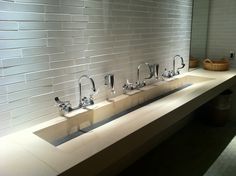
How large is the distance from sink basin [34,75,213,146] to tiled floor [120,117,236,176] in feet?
2.46

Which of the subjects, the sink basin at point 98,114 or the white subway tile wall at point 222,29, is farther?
the white subway tile wall at point 222,29

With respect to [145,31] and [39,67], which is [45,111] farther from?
[145,31]

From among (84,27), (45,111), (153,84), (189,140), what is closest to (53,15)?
(84,27)

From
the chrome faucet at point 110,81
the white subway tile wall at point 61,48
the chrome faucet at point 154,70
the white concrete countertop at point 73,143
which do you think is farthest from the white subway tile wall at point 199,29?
the chrome faucet at point 110,81

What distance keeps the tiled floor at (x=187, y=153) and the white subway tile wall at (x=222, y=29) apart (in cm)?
103

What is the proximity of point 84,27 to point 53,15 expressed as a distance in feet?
0.90

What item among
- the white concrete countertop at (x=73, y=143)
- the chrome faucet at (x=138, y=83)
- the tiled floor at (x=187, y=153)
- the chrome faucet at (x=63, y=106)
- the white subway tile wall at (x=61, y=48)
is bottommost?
the tiled floor at (x=187, y=153)

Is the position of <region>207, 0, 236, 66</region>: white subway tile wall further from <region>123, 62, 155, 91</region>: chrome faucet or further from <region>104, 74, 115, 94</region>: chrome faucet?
<region>104, 74, 115, 94</region>: chrome faucet

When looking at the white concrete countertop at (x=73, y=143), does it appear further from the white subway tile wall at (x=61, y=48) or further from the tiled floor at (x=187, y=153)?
the tiled floor at (x=187, y=153)

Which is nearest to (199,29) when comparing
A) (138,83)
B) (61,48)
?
(138,83)

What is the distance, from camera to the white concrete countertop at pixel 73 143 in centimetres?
112

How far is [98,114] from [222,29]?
252 cm

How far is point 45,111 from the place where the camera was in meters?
1.65

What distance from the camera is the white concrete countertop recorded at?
1.12 metres
